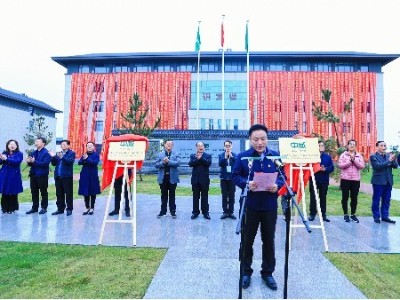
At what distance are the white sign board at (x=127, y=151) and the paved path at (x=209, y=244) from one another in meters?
1.57

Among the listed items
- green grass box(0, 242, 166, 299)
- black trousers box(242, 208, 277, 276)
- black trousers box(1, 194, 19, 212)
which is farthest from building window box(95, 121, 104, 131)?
black trousers box(242, 208, 277, 276)

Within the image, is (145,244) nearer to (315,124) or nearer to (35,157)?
(35,157)

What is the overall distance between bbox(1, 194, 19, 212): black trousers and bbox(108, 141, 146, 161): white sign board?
14.8 ft

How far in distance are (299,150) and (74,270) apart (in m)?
4.31

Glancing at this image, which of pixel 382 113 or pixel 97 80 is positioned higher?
pixel 97 80

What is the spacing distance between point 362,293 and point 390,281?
684mm

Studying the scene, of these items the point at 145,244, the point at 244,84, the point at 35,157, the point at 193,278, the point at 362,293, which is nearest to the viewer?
the point at 362,293

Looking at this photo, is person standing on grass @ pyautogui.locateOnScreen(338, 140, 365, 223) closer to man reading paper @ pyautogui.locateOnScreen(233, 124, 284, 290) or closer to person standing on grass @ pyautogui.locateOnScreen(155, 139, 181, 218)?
person standing on grass @ pyautogui.locateOnScreen(155, 139, 181, 218)

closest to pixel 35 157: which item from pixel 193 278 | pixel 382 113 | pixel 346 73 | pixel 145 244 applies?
pixel 145 244

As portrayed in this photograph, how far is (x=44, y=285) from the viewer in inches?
157

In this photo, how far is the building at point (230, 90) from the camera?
126 feet

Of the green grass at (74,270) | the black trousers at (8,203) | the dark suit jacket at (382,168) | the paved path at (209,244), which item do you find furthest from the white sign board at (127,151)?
the dark suit jacket at (382,168)

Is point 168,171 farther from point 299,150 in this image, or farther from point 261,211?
point 261,211

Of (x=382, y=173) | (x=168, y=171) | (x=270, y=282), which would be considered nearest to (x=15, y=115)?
(x=168, y=171)
